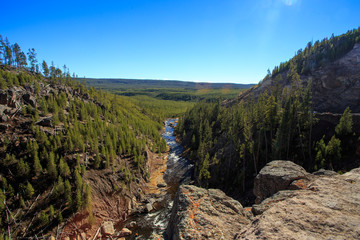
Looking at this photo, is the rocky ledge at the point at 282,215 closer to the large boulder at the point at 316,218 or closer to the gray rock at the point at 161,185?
the large boulder at the point at 316,218

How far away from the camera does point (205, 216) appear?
10.6 meters

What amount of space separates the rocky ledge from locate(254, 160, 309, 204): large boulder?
553mm

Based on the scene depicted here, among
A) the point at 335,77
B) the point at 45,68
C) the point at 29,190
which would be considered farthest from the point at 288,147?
the point at 45,68

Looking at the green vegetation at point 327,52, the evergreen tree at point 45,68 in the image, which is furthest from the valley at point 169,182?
the green vegetation at point 327,52

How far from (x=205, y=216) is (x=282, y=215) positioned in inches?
189

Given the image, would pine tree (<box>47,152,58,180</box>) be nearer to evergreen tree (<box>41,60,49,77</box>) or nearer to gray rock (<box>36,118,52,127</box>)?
gray rock (<box>36,118,52,127</box>)

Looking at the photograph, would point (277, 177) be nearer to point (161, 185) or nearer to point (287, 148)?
point (287, 148)

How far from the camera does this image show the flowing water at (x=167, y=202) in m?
Result: 29.5

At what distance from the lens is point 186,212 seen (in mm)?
10844

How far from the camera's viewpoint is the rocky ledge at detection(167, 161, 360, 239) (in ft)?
21.1

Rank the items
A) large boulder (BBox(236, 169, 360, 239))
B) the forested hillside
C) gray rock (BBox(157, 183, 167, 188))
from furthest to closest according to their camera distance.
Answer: gray rock (BBox(157, 183, 167, 188)), the forested hillside, large boulder (BBox(236, 169, 360, 239))

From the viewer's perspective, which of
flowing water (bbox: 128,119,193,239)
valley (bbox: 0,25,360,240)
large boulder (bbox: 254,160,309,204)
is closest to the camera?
valley (bbox: 0,25,360,240)

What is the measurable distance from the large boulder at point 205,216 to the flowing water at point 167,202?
3450 millimetres

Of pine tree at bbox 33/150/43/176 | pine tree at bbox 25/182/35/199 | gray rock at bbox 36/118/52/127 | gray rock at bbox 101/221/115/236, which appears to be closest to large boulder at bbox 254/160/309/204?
gray rock at bbox 101/221/115/236
